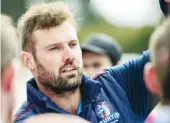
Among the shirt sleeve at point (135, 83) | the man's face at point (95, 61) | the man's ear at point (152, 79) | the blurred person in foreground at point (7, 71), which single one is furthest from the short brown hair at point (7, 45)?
the man's face at point (95, 61)

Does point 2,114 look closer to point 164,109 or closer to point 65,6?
point 164,109

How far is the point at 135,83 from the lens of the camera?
7.77ft

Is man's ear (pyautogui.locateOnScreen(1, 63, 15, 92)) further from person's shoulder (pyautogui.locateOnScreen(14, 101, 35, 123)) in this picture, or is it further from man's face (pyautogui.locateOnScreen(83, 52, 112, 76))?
man's face (pyautogui.locateOnScreen(83, 52, 112, 76))

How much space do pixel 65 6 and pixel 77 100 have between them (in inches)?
16.9

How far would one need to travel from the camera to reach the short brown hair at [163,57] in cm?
138

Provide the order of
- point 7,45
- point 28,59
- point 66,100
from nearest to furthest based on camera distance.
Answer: point 7,45 < point 66,100 < point 28,59

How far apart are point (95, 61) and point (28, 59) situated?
1301 mm

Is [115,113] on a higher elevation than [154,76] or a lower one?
lower

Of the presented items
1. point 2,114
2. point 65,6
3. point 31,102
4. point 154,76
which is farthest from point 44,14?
point 154,76

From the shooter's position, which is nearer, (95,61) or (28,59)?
(28,59)

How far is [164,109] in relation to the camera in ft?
4.62

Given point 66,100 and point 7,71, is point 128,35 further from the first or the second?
point 7,71

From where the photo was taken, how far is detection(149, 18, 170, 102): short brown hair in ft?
4.52

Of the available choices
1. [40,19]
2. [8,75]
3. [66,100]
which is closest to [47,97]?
[66,100]
